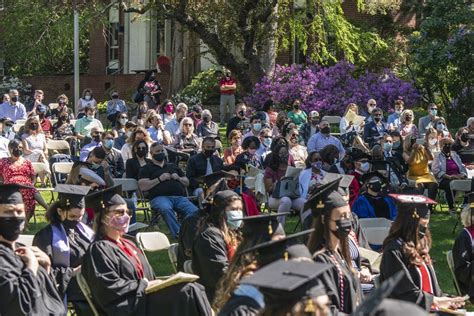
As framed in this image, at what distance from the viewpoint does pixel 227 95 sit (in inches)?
1149

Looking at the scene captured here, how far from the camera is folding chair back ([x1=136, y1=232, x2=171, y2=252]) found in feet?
36.1

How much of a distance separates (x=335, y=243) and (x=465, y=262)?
9.41 feet

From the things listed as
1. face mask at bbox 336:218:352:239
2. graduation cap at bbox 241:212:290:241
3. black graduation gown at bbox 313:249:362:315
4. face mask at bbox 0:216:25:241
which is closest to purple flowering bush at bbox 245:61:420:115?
face mask at bbox 336:218:352:239

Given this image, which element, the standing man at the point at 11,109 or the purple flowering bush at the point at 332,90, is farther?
the purple flowering bush at the point at 332,90

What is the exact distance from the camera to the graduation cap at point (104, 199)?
29.1 ft

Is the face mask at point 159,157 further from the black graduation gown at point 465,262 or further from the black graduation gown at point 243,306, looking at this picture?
the black graduation gown at point 243,306

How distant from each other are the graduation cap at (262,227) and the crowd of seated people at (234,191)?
3.2 inches

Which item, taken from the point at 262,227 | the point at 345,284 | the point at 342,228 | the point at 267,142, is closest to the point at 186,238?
the point at 342,228

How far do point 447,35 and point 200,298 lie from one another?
19.1 m

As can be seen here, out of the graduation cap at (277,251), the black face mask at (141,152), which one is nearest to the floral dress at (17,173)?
the black face mask at (141,152)

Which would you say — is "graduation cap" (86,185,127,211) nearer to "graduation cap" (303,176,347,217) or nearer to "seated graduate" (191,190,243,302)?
"seated graduate" (191,190,243,302)

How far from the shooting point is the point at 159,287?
8.45 metres

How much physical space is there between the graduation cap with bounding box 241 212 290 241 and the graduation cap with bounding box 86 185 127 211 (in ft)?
5.57

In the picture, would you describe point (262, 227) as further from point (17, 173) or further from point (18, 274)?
point (17, 173)
